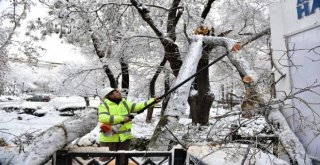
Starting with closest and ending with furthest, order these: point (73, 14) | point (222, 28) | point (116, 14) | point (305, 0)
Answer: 1. point (305, 0)
2. point (73, 14)
3. point (116, 14)
4. point (222, 28)

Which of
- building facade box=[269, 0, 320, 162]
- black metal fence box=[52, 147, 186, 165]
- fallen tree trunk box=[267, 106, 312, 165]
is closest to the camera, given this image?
black metal fence box=[52, 147, 186, 165]

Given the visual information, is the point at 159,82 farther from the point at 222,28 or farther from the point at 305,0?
the point at 305,0

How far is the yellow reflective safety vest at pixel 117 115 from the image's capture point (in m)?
5.06

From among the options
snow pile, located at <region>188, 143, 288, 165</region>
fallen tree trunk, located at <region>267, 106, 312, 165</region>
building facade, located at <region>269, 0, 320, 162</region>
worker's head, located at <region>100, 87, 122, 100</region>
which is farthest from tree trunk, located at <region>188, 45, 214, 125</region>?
snow pile, located at <region>188, 143, 288, 165</region>

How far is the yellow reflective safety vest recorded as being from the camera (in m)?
5.06

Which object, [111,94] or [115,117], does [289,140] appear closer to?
[115,117]

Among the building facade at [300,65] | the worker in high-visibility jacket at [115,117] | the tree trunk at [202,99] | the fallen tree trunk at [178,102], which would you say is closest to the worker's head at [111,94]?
the worker in high-visibility jacket at [115,117]

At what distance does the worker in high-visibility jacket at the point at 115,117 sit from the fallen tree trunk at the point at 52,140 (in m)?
1.59

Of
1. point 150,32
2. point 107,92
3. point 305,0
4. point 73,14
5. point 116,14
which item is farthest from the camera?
point 150,32

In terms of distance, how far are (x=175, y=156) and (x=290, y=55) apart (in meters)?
1.98

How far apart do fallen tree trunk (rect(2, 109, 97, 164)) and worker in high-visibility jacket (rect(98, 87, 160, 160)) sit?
1.59 m

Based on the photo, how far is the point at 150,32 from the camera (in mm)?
13906

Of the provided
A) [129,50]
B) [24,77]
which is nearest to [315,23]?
[129,50]

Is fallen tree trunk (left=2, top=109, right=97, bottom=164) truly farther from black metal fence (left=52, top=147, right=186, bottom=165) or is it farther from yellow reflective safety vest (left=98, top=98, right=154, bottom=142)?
yellow reflective safety vest (left=98, top=98, right=154, bottom=142)
